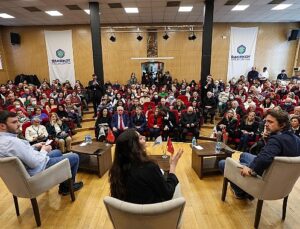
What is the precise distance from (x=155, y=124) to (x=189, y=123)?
2.88 ft

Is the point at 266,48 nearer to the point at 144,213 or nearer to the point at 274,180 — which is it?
the point at 274,180

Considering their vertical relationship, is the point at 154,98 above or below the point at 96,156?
above

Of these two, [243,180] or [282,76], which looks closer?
[243,180]

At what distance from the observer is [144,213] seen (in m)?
1.30

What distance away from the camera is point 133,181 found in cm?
147

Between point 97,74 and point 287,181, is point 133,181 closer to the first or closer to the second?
point 287,181

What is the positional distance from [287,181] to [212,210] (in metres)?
0.94

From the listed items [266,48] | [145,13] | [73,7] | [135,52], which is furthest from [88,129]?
[266,48]

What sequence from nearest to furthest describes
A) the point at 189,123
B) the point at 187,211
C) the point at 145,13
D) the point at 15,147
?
the point at 15,147
the point at 187,211
the point at 189,123
the point at 145,13

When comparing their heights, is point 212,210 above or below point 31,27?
below

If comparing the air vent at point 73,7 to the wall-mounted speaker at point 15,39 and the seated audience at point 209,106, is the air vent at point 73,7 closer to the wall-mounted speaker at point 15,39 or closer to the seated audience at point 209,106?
the wall-mounted speaker at point 15,39

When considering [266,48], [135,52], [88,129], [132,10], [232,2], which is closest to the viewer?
[88,129]

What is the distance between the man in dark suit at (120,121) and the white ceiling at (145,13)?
12.6 ft

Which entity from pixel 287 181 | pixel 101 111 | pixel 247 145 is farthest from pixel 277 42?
pixel 287 181
